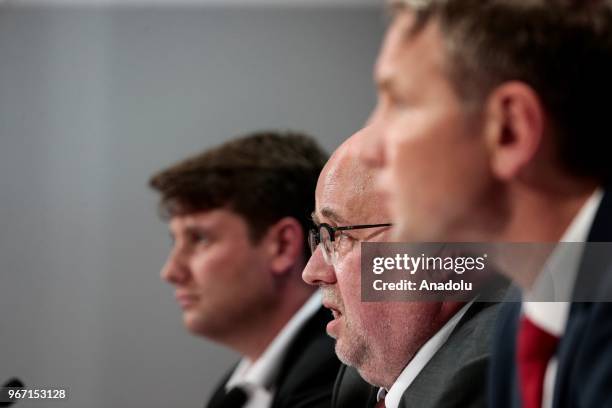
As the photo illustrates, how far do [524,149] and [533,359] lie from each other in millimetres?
170

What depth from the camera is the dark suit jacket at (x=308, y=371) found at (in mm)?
1228

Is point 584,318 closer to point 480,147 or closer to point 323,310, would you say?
point 480,147

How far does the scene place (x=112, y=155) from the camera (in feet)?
4.75

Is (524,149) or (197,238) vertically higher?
(524,149)

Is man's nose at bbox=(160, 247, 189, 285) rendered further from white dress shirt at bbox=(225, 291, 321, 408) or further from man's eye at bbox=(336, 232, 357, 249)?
man's eye at bbox=(336, 232, 357, 249)

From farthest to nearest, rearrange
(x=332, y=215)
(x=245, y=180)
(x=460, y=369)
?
(x=245, y=180) → (x=332, y=215) → (x=460, y=369)

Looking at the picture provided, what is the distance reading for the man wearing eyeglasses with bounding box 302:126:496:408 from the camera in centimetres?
94

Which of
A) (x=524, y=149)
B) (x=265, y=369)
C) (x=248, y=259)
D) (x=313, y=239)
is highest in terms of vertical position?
(x=524, y=149)

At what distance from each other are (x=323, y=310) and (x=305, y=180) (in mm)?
197

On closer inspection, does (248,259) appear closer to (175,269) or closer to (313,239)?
(175,269)

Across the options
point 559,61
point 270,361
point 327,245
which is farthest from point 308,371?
point 559,61

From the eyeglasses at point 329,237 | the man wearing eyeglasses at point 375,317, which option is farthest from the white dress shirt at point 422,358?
the eyeglasses at point 329,237

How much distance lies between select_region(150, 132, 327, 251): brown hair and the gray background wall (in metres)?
0.03

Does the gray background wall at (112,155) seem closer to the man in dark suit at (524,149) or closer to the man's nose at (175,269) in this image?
the man's nose at (175,269)
